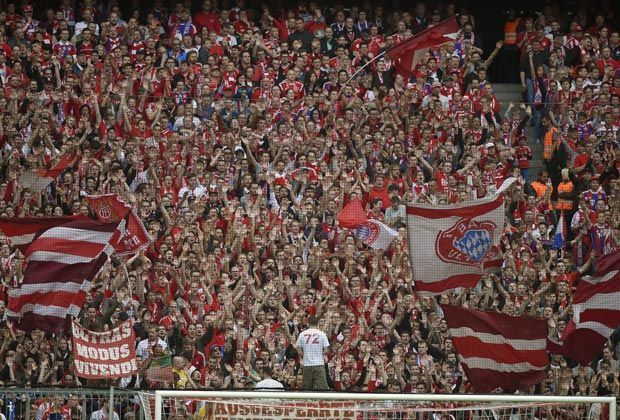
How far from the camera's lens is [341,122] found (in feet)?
75.2

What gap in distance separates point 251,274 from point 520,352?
5.02 metres

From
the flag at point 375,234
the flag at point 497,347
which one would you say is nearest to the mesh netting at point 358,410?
the flag at point 497,347

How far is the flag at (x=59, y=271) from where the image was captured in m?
17.4

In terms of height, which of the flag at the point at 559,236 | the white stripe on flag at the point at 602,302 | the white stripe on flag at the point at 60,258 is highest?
the flag at the point at 559,236

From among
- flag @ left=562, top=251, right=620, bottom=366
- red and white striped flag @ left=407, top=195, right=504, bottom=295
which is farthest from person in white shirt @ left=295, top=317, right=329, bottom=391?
flag @ left=562, top=251, right=620, bottom=366

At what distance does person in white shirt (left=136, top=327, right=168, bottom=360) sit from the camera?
19219 millimetres

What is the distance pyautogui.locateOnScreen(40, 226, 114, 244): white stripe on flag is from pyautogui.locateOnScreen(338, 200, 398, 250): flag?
4312 millimetres

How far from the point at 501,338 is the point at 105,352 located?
4.51 m

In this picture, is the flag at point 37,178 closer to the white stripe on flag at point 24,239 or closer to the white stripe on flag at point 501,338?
the white stripe on flag at point 24,239

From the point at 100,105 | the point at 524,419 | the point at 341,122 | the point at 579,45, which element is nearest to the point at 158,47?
the point at 100,105

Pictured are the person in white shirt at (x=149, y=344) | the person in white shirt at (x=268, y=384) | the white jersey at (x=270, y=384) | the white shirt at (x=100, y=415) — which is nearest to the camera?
the white shirt at (x=100, y=415)

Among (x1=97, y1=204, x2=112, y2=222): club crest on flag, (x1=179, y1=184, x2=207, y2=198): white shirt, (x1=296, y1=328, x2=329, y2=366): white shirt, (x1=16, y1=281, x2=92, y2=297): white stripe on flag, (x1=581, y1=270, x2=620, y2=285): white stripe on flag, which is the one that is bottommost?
(x1=296, y1=328, x2=329, y2=366): white shirt

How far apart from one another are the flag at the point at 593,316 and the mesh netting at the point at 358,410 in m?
1.96

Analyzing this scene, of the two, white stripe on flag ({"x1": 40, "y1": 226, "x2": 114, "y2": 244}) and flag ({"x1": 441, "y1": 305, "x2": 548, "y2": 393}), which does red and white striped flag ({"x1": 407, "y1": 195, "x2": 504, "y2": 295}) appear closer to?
flag ({"x1": 441, "y1": 305, "x2": 548, "y2": 393})
